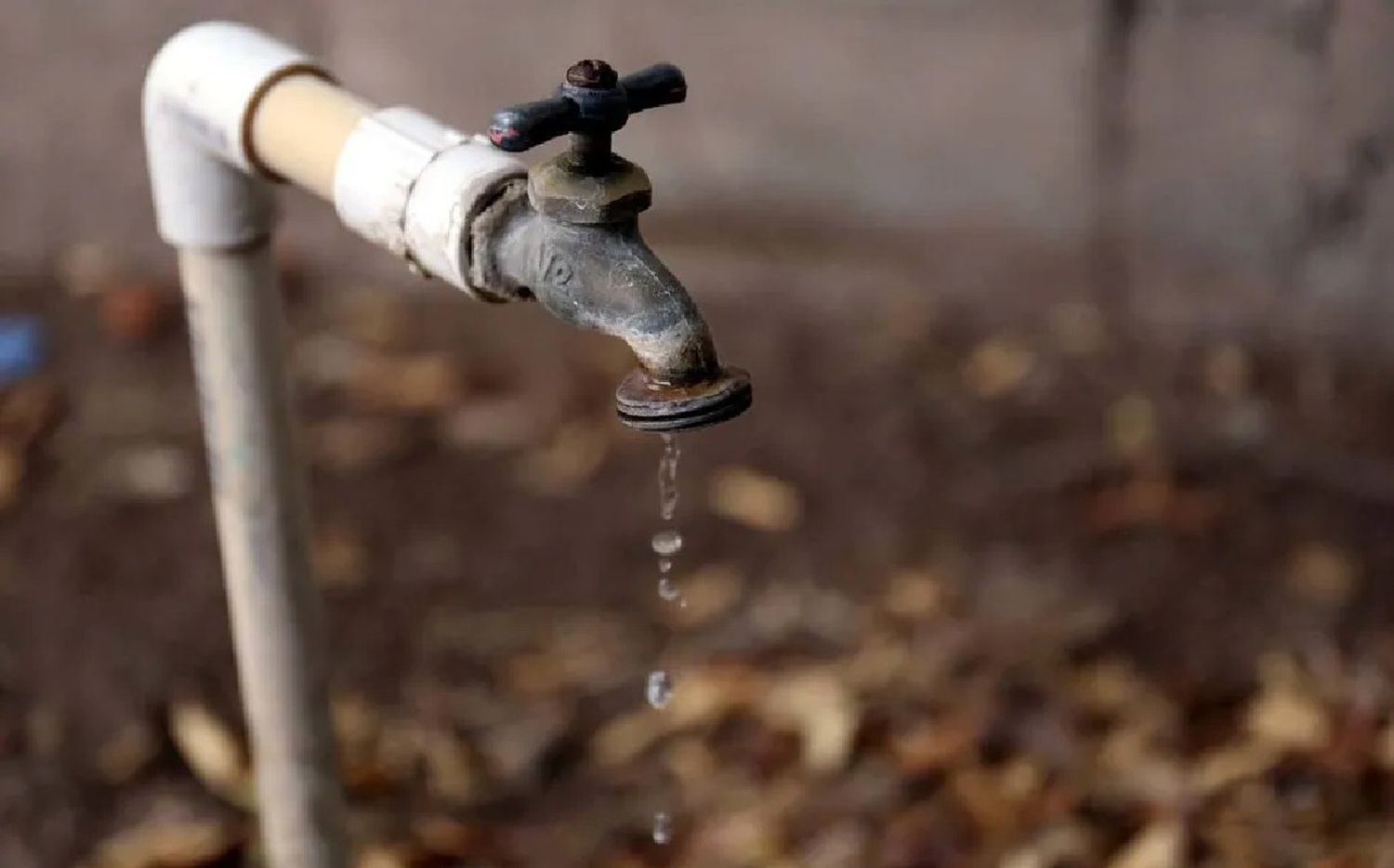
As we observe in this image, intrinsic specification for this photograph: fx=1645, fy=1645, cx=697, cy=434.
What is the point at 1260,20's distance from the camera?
2680mm

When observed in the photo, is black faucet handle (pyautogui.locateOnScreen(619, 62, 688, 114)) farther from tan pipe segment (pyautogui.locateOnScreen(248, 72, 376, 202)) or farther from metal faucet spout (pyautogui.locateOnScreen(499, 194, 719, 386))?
tan pipe segment (pyautogui.locateOnScreen(248, 72, 376, 202))

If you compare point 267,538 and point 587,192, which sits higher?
point 587,192

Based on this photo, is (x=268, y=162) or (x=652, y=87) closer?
(x=652, y=87)

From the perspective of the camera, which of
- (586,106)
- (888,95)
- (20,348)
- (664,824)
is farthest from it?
(20,348)

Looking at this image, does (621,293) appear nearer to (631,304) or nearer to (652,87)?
(631,304)

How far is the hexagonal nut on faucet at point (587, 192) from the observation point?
3.48ft

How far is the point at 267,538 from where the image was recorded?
1438 mm

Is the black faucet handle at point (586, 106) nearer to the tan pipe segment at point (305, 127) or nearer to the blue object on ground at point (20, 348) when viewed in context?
the tan pipe segment at point (305, 127)

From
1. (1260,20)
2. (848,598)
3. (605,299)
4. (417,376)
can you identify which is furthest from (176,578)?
(1260,20)

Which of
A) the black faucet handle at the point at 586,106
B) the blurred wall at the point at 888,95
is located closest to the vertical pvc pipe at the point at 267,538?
the black faucet handle at the point at 586,106

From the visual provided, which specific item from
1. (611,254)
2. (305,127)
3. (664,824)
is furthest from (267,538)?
(664,824)

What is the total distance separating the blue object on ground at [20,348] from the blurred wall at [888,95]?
366 millimetres

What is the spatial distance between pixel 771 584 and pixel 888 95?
99cm

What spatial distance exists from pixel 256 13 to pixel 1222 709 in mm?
2112
